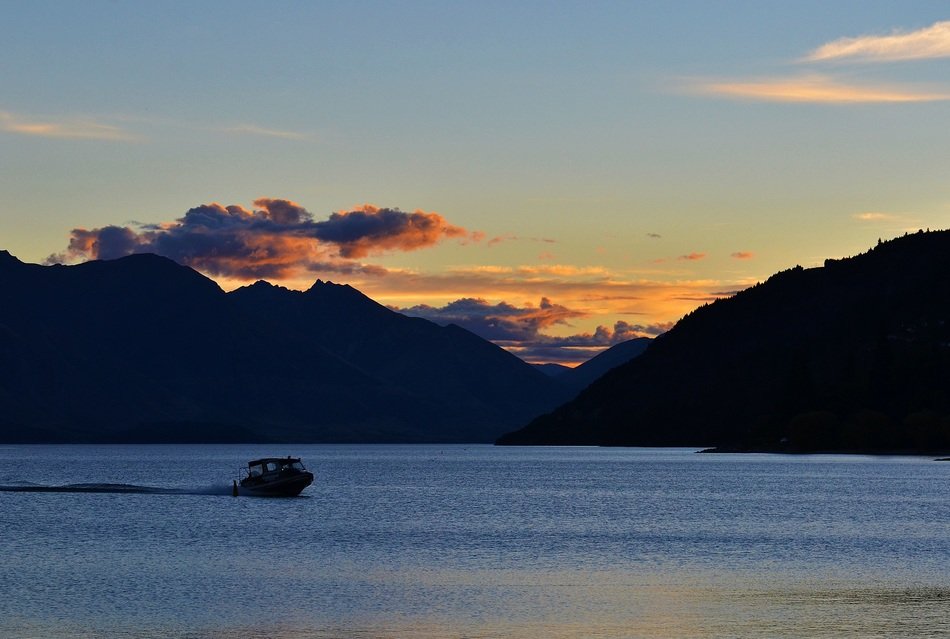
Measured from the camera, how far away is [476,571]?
8775 cm

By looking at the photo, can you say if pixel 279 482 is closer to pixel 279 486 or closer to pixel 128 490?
pixel 279 486

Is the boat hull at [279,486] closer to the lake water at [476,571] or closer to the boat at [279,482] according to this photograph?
the boat at [279,482]

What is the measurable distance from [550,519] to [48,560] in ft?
181

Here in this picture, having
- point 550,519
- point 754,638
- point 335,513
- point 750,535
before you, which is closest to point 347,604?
point 754,638

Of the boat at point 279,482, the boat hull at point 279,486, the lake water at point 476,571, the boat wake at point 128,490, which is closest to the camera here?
the lake water at point 476,571

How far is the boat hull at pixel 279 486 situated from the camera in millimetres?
169625

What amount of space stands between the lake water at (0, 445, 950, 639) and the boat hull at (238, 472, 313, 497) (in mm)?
10733

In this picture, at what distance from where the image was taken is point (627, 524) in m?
128

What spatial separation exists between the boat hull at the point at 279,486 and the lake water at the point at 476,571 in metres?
10.7

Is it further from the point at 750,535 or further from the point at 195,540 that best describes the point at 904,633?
the point at 195,540

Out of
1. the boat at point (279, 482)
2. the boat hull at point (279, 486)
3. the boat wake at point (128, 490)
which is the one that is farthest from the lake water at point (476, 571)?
the boat wake at point (128, 490)

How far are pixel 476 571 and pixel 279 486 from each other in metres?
86.9

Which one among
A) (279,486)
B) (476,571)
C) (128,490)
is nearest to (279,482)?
(279,486)

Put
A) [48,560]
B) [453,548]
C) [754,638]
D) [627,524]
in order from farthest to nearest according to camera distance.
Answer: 1. [627,524]
2. [453,548]
3. [48,560]
4. [754,638]
